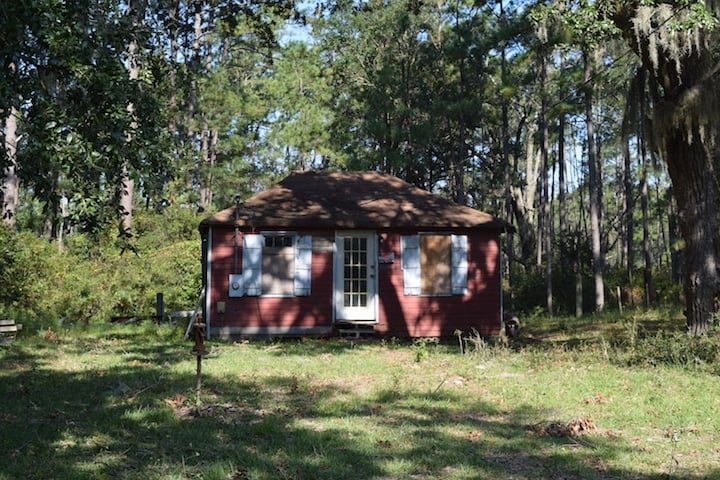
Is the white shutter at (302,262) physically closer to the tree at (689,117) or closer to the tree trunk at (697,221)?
the tree at (689,117)

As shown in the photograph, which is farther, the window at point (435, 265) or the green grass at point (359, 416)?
the window at point (435, 265)

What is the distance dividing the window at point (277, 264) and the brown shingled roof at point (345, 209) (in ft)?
1.15

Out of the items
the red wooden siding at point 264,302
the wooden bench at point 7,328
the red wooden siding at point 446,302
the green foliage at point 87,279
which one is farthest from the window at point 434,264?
the wooden bench at point 7,328

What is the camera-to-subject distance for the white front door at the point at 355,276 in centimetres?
1446

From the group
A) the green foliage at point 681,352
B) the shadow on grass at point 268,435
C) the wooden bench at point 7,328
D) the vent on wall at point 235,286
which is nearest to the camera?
the shadow on grass at point 268,435

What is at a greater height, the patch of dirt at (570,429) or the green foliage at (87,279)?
the green foliage at (87,279)

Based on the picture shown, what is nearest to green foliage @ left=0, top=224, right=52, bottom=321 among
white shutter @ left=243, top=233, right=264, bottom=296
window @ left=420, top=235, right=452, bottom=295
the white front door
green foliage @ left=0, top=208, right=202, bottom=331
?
green foliage @ left=0, top=208, right=202, bottom=331

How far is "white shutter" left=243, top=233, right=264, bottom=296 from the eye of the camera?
14.0 meters

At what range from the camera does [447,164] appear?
105 feet

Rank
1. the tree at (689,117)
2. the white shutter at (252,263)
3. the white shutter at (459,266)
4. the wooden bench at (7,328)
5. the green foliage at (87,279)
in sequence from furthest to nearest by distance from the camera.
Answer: the green foliage at (87,279), the white shutter at (459,266), the white shutter at (252,263), the wooden bench at (7,328), the tree at (689,117)

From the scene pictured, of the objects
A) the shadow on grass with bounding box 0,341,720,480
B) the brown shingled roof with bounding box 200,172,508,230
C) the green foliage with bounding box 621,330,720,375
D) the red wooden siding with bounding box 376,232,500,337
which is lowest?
the shadow on grass with bounding box 0,341,720,480

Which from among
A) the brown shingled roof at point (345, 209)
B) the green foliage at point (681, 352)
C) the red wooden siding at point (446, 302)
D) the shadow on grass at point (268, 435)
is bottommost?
the shadow on grass at point (268, 435)

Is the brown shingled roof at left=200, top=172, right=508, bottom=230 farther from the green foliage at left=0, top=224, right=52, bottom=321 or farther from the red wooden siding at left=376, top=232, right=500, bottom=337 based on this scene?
the green foliage at left=0, top=224, right=52, bottom=321

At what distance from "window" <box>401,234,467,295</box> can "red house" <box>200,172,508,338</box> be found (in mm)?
22
